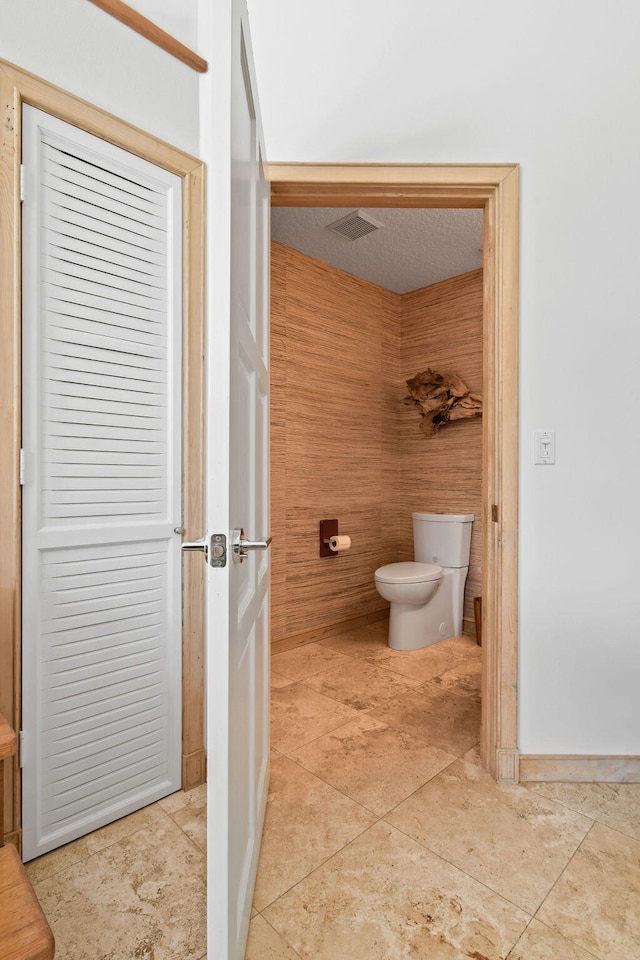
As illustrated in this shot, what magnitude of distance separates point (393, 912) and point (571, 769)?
0.85m

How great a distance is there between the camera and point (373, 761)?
179 centimetres

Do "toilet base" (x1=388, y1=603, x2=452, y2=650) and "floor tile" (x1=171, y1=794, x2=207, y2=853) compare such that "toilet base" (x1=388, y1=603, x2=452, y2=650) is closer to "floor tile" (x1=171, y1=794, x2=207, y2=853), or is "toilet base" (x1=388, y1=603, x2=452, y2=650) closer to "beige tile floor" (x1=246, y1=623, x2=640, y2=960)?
"beige tile floor" (x1=246, y1=623, x2=640, y2=960)

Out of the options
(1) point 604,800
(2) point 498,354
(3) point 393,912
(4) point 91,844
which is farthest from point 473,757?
(2) point 498,354

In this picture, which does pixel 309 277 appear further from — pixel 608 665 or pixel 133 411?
pixel 608 665

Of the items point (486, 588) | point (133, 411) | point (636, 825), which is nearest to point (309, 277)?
point (133, 411)

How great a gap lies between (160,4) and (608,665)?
102 inches

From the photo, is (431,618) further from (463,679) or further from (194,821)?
(194,821)

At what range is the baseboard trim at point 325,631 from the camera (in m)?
2.92

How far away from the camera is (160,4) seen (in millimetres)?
1595

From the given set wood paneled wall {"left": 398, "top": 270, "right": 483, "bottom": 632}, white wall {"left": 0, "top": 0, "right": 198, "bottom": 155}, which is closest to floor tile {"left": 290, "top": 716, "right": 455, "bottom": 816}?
wood paneled wall {"left": 398, "top": 270, "right": 483, "bottom": 632}

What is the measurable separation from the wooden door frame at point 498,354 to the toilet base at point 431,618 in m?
1.25

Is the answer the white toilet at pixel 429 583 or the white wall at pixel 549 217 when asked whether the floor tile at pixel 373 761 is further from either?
the white toilet at pixel 429 583

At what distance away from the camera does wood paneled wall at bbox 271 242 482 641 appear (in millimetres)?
2955

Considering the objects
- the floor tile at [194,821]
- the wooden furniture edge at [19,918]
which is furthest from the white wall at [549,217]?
the wooden furniture edge at [19,918]
